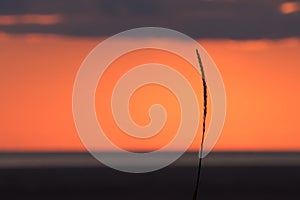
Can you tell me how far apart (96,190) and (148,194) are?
1241cm

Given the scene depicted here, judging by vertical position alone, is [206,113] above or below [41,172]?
above

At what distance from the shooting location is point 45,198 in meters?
73.8

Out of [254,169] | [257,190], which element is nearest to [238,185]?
[257,190]

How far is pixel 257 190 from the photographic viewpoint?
79875 millimetres

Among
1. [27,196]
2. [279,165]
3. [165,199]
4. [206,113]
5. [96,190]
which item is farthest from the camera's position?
[279,165]

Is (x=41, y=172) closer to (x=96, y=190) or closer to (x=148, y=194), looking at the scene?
(x=96, y=190)

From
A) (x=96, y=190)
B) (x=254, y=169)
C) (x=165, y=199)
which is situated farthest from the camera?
(x=254, y=169)

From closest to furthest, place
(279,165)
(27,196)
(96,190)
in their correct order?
(27,196) → (96,190) → (279,165)

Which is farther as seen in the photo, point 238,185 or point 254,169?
point 254,169

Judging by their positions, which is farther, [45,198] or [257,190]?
[257,190]

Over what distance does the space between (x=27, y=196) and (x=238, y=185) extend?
863 inches

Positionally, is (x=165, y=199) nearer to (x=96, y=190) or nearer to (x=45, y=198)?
(x=45, y=198)

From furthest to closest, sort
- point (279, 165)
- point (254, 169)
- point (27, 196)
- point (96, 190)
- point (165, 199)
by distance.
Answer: point (279, 165)
point (254, 169)
point (96, 190)
point (27, 196)
point (165, 199)

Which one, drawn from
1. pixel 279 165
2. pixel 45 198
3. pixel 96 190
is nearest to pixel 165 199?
pixel 45 198
